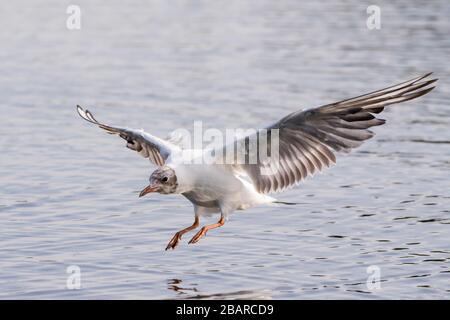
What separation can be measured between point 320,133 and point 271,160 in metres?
0.58

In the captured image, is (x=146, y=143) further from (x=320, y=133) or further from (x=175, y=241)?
(x=320, y=133)

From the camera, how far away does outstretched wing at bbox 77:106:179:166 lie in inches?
397

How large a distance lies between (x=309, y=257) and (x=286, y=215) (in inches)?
61.9

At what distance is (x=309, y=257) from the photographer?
1048cm

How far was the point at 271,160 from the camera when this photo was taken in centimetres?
975

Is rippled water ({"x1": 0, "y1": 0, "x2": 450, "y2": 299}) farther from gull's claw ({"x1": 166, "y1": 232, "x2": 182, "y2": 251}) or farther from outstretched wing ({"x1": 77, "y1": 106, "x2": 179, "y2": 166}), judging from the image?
outstretched wing ({"x1": 77, "y1": 106, "x2": 179, "y2": 166})

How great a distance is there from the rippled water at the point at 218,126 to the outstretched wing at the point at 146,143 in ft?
3.10

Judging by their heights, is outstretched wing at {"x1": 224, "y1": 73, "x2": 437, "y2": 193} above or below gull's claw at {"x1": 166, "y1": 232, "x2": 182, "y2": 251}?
above

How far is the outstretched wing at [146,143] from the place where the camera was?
10094mm

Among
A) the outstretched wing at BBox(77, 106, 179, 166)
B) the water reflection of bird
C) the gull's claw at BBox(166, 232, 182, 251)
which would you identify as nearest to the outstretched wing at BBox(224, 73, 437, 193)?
the water reflection of bird

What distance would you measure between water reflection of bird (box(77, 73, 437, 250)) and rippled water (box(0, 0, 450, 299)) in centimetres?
75

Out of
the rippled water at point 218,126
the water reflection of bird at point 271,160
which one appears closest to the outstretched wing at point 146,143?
the water reflection of bird at point 271,160

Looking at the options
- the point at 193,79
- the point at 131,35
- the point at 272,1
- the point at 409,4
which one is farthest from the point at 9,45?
the point at 409,4
